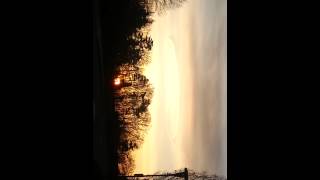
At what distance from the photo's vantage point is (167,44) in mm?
1028

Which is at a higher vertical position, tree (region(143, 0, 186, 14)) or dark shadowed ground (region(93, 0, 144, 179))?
tree (region(143, 0, 186, 14))

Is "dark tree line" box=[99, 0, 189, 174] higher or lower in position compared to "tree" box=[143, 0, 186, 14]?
lower

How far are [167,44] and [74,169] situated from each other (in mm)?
446

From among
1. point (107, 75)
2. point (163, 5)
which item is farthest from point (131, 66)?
point (163, 5)

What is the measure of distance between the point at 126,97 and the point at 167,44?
0.19 m

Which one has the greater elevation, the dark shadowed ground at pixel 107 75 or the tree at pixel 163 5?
the tree at pixel 163 5

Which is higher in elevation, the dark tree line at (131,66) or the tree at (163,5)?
the tree at (163,5)

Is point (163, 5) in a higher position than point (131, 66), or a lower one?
higher

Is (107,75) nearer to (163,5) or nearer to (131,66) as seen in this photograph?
(131,66)
